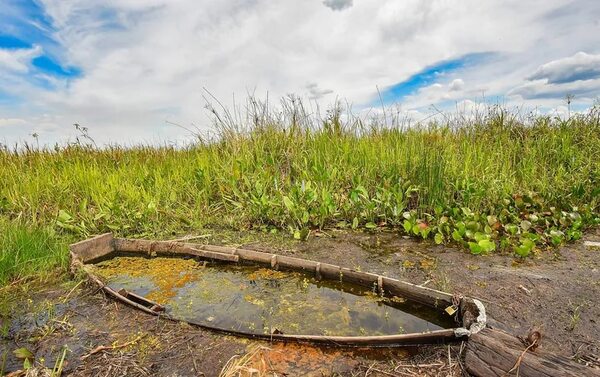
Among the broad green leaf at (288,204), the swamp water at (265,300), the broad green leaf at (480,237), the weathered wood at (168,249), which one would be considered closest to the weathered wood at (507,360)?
the swamp water at (265,300)

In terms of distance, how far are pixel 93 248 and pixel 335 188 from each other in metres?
3.10

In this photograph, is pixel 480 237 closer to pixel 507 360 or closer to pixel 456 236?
pixel 456 236

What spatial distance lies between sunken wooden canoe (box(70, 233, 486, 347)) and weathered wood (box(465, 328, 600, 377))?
9.9 inches

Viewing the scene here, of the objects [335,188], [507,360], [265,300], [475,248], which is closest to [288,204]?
[335,188]

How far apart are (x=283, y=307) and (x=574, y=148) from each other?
18.9 feet

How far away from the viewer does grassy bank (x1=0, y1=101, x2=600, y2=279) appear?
14.7 feet

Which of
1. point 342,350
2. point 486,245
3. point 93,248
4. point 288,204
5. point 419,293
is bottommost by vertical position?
point 342,350

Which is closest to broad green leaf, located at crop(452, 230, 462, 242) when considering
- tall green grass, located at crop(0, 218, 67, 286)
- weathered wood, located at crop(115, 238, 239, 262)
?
weathered wood, located at crop(115, 238, 239, 262)

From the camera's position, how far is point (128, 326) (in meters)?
2.88

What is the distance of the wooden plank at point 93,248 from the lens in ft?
13.5

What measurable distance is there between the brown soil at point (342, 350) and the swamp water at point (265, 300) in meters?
0.31

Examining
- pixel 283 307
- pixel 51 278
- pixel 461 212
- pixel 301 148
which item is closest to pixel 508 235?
pixel 461 212

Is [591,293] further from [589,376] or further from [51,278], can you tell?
[51,278]

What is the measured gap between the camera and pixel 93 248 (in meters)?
4.28
